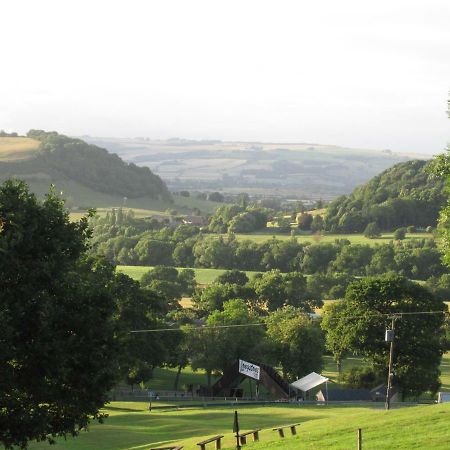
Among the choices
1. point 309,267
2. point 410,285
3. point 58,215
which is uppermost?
point 58,215

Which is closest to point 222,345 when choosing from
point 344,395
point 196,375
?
point 196,375

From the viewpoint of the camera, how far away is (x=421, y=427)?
125 ft

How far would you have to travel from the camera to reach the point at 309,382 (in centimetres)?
7631

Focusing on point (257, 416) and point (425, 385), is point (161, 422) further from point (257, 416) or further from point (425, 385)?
point (425, 385)

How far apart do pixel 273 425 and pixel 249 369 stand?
26363mm

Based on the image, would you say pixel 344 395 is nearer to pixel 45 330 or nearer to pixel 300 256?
pixel 45 330

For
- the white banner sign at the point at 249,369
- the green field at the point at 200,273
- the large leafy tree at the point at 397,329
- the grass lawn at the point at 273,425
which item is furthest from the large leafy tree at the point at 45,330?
the green field at the point at 200,273

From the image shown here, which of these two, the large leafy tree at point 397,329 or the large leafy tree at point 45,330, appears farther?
the large leafy tree at point 397,329

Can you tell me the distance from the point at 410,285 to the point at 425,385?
367 inches

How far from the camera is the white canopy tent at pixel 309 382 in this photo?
74.7 metres

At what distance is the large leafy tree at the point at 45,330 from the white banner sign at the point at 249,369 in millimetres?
45170

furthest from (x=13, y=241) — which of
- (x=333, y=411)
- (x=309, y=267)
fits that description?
(x=309, y=267)

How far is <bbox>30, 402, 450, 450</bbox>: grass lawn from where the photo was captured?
120 ft

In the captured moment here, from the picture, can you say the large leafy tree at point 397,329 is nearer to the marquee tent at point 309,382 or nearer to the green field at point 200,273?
the marquee tent at point 309,382
